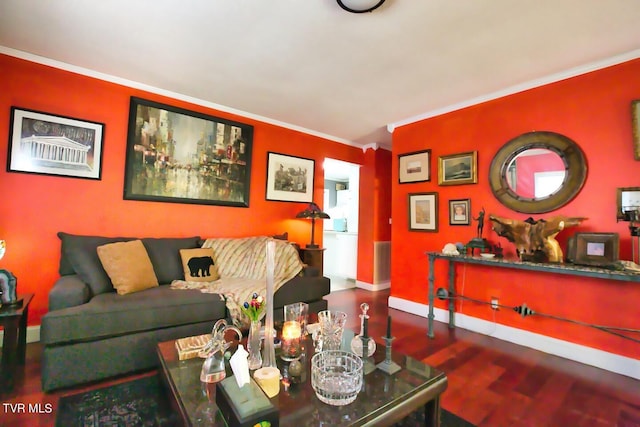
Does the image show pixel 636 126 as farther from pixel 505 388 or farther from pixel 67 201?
pixel 67 201

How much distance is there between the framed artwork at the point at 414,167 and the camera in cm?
363

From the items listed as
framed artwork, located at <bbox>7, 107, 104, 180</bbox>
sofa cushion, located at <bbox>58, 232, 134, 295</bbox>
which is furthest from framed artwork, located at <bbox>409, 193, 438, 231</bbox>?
framed artwork, located at <bbox>7, 107, 104, 180</bbox>

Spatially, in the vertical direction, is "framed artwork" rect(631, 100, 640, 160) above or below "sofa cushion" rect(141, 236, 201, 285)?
above

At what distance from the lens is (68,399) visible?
1.66 meters

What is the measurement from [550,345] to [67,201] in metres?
4.62

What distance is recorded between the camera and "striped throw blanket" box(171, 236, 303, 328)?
2.65 meters

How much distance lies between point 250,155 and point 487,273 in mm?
3125

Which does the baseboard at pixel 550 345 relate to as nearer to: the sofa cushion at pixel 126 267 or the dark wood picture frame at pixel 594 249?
the dark wood picture frame at pixel 594 249

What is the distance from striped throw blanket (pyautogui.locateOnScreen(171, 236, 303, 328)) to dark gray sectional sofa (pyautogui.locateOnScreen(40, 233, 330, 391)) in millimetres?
265

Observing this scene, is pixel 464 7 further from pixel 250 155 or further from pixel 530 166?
pixel 250 155

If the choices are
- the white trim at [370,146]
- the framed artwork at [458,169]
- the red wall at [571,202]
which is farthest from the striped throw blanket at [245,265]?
the white trim at [370,146]

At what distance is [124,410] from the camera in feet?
5.02

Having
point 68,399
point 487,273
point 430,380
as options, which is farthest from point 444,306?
point 68,399

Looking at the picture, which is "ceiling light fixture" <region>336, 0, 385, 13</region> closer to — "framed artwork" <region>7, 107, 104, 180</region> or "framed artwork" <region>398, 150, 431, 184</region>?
"framed artwork" <region>398, 150, 431, 184</region>
